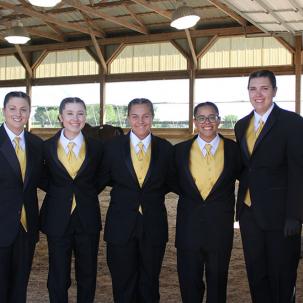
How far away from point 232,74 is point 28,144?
35.8ft

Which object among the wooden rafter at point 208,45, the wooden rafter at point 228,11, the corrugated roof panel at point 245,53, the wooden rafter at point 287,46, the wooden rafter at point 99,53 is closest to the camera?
the wooden rafter at point 228,11

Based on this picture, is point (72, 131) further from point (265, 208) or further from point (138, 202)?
point (265, 208)

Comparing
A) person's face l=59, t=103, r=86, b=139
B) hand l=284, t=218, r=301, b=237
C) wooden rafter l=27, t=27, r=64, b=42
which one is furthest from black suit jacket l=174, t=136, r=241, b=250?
wooden rafter l=27, t=27, r=64, b=42

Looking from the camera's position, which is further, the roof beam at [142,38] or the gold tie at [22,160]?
the roof beam at [142,38]

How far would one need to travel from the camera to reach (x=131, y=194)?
2.52 meters

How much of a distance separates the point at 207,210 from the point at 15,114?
1119 millimetres

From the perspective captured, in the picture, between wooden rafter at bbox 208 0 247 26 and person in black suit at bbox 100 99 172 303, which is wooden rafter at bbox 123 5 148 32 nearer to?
wooden rafter at bbox 208 0 247 26

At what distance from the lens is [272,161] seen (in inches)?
91.3

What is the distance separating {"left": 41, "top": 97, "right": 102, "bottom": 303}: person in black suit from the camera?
253 centimetres

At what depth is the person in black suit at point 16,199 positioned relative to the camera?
7.70 feet

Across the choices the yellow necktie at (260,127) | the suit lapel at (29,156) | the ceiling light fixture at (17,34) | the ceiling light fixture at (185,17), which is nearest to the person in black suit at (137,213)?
the suit lapel at (29,156)

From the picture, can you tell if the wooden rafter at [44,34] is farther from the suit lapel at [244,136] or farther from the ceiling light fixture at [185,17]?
the suit lapel at [244,136]

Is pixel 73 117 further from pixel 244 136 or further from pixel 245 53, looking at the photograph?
pixel 245 53

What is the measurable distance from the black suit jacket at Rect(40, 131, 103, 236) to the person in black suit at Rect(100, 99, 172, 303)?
0.10 metres
